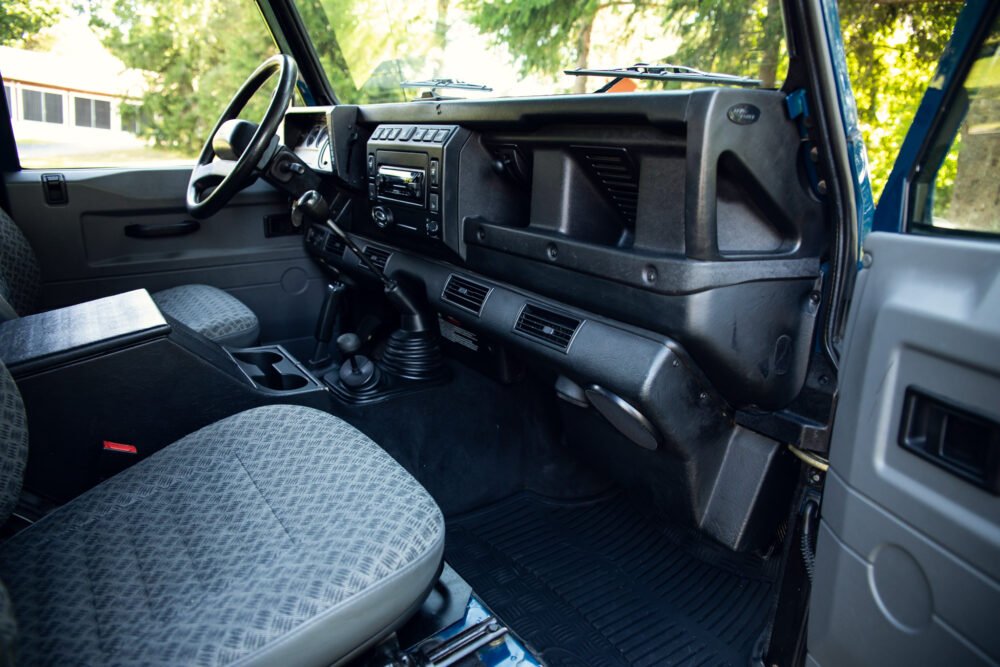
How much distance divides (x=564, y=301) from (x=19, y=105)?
7.29ft

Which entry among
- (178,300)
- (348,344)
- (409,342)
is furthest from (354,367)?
(178,300)

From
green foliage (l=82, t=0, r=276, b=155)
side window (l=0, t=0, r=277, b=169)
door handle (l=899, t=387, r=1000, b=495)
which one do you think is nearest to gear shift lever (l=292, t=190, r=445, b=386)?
side window (l=0, t=0, r=277, b=169)

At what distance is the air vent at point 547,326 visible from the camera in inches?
59.0

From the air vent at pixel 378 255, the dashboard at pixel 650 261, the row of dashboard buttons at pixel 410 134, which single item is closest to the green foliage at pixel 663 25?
the dashboard at pixel 650 261

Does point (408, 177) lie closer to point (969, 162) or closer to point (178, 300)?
point (178, 300)

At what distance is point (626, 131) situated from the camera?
4.20ft

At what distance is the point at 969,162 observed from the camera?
3.51 ft

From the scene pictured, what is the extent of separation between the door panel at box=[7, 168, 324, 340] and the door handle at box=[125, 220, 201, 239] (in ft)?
0.04

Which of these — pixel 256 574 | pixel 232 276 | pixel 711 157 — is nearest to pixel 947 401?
pixel 711 157

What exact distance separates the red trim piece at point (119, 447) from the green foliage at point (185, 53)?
1701 mm

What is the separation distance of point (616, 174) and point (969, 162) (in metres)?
0.60

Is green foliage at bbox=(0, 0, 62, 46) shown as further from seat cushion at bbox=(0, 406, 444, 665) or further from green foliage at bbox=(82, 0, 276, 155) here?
seat cushion at bbox=(0, 406, 444, 665)

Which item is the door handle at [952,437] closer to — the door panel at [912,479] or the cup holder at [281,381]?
the door panel at [912,479]

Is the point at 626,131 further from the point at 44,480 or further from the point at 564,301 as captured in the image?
the point at 44,480
